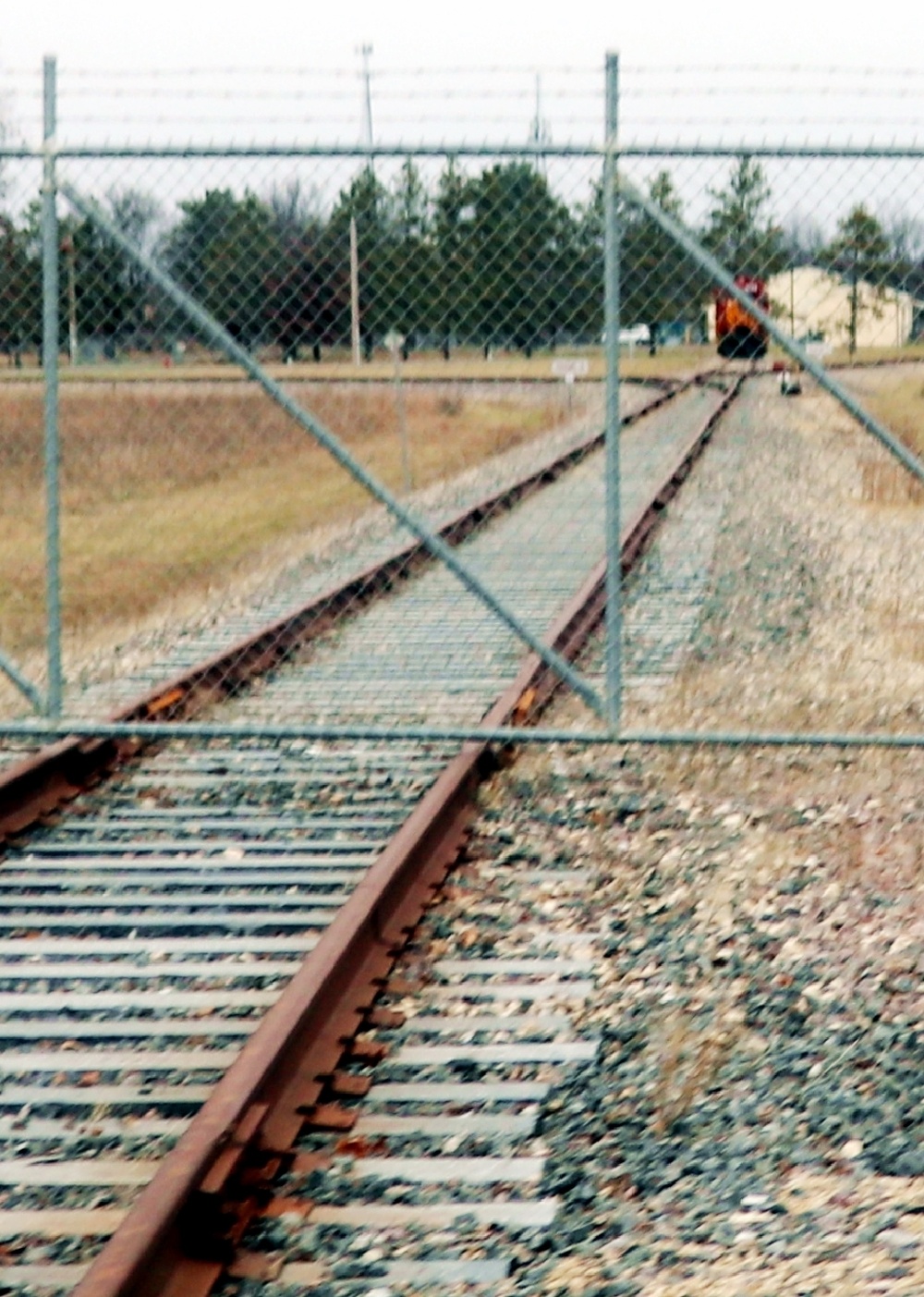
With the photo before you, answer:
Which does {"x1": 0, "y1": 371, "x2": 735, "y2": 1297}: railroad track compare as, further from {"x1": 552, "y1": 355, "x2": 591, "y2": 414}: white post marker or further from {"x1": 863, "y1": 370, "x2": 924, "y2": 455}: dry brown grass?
{"x1": 863, "y1": 370, "x2": 924, "y2": 455}: dry brown grass

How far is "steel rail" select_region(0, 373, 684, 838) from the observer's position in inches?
273

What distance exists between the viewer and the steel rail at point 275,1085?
3.53 meters

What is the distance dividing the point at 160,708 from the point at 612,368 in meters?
2.81

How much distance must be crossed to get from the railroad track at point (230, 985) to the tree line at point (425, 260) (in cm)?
183

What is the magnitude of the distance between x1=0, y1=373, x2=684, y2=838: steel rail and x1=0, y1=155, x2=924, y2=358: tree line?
1.19 m

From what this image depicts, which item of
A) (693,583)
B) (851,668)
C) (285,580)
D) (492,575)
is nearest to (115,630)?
(285,580)

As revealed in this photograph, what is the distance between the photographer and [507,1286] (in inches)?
143

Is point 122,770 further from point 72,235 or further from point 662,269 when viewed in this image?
point 662,269

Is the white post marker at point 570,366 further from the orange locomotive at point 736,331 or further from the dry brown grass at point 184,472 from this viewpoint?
the dry brown grass at point 184,472

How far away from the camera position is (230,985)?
5.22 m

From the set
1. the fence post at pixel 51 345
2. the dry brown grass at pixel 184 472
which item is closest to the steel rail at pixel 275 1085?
the fence post at pixel 51 345

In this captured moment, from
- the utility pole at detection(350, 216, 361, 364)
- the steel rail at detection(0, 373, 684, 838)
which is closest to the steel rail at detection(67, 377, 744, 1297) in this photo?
the steel rail at detection(0, 373, 684, 838)

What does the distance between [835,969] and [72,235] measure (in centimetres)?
466

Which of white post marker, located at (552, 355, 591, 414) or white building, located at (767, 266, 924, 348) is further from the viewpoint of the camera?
white post marker, located at (552, 355, 591, 414)
